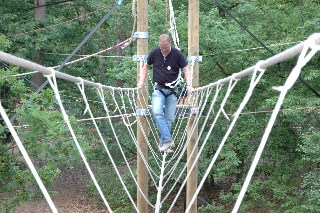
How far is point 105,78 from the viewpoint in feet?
42.5

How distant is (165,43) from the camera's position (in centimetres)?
462

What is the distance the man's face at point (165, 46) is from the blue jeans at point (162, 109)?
0.95 feet

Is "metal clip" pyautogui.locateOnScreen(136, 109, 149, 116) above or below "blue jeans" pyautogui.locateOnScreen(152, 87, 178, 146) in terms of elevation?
below

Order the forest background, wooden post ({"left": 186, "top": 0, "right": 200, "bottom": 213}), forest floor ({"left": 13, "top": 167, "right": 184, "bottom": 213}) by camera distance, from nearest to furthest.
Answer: wooden post ({"left": 186, "top": 0, "right": 200, "bottom": 213}) < the forest background < forest floor ({"left": 13, "top": 167, "right": 184, "bottom": 213})

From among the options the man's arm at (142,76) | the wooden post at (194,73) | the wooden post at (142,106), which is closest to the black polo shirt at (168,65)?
the man's arm at (142,76)

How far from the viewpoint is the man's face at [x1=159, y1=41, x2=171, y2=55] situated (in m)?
4.62

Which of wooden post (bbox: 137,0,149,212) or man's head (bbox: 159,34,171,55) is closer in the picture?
man's head (bbox: 159,34,171,55)

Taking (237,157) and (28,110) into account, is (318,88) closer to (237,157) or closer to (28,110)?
(237,157)

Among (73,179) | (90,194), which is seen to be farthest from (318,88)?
(73,179)

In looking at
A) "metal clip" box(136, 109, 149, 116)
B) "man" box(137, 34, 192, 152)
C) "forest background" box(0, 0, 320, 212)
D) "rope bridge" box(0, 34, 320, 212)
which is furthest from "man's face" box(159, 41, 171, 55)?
"forest background" box(0, 0, 320, 212)

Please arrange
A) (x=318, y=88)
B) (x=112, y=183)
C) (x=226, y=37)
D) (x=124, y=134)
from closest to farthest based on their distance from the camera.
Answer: (x=318, y=88) < (x=226, y=37) < (x=124, y=134) < (x=112, y=183)

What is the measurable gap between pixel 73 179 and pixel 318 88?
261 inches

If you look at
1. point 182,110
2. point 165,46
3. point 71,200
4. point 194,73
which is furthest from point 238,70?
point 165,46

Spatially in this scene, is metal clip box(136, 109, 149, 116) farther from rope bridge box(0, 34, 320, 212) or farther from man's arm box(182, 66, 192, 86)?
man's arm box(182, 66, 192, 86)
